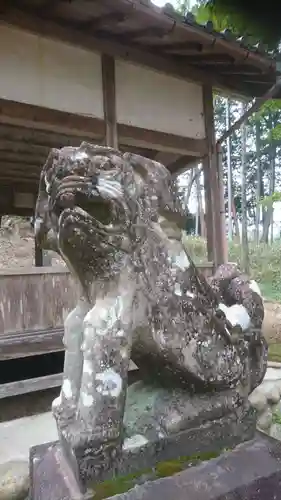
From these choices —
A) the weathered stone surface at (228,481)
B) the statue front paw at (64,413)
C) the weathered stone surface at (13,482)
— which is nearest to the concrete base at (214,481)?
the weathered stone surface at (228,481)

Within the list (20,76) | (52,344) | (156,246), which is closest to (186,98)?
(20,76)

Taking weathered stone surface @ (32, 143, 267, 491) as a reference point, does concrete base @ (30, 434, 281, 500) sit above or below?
below

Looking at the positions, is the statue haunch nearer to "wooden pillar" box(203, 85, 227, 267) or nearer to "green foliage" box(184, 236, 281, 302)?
"wooden pillar" box(203, 85, 227, 267)

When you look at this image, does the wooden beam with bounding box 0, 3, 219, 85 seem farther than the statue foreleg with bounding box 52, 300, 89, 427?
Yes

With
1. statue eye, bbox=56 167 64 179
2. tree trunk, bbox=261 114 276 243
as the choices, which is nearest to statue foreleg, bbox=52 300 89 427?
statue eye, bbox=56 167 64 179

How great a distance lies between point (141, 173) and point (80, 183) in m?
0.32

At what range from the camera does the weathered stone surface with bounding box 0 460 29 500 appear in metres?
2.37

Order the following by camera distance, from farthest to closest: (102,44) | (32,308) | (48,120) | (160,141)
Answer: (160,141), (102,44), (48,120), (32,308)

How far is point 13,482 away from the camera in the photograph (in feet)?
7.92

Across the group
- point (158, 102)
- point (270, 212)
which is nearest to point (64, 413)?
point (158, 102)

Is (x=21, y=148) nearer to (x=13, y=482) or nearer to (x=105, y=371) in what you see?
(x=13, y=482)

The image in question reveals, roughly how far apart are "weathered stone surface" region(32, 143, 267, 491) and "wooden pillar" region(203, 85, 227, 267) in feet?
11.6

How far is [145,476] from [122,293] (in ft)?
2.09

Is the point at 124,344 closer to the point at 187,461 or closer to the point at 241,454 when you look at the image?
the point at 187,461
